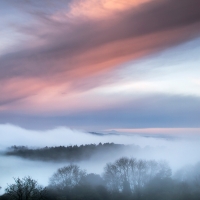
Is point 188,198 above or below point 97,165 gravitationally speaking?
below

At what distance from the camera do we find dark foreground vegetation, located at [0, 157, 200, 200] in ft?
372

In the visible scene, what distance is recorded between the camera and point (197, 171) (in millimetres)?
140750

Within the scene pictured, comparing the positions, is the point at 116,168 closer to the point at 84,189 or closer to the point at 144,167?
the point at 144,167

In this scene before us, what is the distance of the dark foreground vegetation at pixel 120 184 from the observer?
11325cm

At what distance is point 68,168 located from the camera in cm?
15062

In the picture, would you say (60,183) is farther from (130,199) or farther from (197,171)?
(197,171)

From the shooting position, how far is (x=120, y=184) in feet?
449

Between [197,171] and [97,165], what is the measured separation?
67663 mm

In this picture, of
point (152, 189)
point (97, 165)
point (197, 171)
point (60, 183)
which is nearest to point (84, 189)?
point (60, 183)

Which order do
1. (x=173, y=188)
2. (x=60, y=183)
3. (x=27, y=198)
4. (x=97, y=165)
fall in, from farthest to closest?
1. (x=97, y=165)
2. (x=60, y=183)
3. (x=173, y=188)
4. (x=27, y=198)

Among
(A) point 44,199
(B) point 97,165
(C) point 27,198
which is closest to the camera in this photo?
(C) point 27,198

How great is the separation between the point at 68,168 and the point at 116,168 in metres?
22.6

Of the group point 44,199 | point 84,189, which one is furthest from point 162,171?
point 44,199

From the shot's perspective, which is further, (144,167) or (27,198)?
(144,167)
